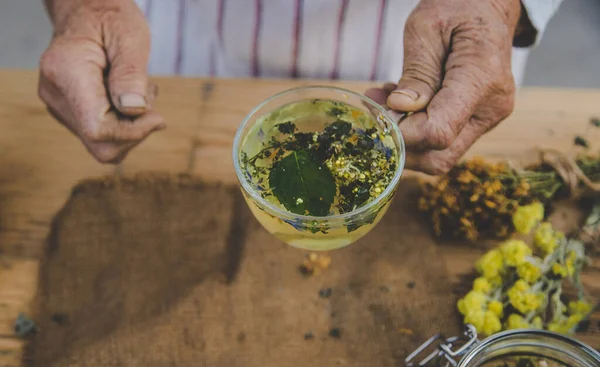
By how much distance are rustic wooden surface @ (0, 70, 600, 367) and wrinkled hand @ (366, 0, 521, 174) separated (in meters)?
0.18

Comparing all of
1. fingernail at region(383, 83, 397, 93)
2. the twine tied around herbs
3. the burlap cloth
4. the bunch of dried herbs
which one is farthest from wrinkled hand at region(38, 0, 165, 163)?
the twine tied around herbs

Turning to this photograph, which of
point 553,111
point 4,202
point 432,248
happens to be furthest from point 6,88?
point 553,111

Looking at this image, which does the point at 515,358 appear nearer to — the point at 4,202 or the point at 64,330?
the point at 64,330

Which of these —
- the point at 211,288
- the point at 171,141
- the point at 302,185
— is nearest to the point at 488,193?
the point at 302,185

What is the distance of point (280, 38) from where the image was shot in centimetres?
130

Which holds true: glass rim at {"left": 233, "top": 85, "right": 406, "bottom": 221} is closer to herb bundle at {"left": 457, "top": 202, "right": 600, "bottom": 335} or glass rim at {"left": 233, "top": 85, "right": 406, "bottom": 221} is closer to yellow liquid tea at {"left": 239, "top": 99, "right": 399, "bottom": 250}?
yellow liquid tea at {"left": 239, "top": 99, "right": 399, "bottom": 250}

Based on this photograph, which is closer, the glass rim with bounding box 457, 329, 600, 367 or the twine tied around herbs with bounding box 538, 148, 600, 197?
the glass rim with bounding box 457, 329, 600, 367

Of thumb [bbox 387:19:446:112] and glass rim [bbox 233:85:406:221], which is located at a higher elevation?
thumb [bbox 387:19:446:112]

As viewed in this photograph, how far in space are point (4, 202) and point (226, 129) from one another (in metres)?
0.44

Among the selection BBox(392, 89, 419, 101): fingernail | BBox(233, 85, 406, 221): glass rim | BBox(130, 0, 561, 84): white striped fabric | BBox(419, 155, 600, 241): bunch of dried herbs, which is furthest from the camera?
BBox(130, 0, 561, 84): white striped fabric

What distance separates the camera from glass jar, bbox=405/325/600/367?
31.3 inches

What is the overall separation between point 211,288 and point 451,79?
523mm

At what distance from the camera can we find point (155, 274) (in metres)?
1.00

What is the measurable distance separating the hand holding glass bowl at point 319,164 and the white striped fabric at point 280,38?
0.43 meters
